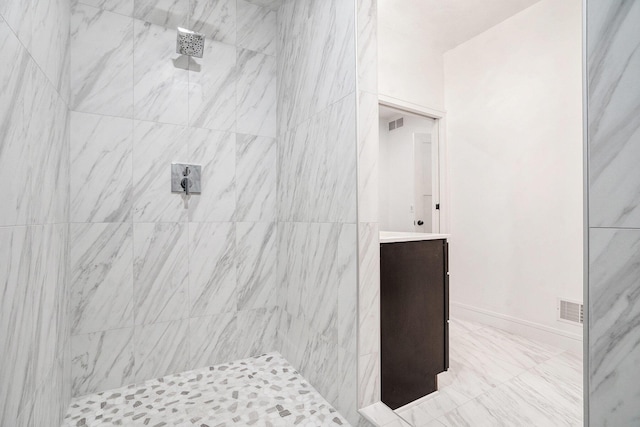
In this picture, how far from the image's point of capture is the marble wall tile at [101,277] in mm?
1788

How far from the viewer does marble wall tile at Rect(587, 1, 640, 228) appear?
2.28ft

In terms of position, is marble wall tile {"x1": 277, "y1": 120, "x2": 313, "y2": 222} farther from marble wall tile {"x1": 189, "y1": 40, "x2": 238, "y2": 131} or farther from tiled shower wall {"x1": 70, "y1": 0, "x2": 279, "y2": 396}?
marble wall tile {"x1": 189, "y1": 40, "x2": 238, "y2": 131}

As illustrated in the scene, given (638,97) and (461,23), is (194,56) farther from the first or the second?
(461,23)

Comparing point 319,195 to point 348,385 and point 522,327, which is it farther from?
point 522,327

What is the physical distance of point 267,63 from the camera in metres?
2.39

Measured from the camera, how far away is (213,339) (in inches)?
84.4

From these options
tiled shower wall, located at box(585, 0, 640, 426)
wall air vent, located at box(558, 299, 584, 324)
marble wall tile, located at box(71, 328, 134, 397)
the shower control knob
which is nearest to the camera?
tiled shower wall, located at box(585, 0, 640, 426)

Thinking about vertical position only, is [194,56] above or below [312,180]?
above

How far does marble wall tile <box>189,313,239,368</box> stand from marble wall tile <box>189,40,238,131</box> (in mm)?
1365

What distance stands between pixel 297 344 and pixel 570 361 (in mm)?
2035

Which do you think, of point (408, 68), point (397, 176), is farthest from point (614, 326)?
point (408, 68)

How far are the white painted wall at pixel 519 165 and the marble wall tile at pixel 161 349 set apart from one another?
274 cm

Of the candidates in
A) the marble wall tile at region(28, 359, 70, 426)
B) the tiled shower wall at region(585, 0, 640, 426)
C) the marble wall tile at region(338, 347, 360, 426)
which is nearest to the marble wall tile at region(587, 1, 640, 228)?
the tiled shower wall at region(585, 0, 640, 426)

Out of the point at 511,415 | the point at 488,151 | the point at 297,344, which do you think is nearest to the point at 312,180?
the point at 297,344
